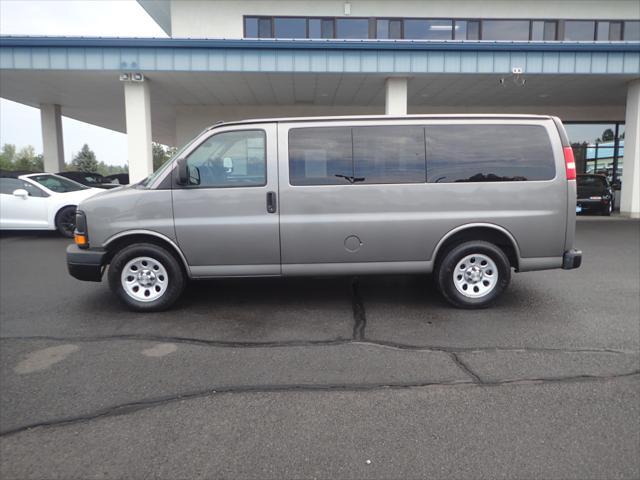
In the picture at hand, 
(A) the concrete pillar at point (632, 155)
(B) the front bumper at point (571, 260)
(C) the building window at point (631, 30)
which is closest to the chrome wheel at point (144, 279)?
(B) the front bumper at point (571, 260)

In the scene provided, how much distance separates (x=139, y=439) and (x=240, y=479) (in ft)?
2.52

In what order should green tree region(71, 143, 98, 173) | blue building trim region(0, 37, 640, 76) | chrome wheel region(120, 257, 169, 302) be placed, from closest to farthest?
chrome wheel region(120, 257, 169, 302)
blue building trim region(0, 37, 640, 76)
green tree region(71, 143, 98, 173)

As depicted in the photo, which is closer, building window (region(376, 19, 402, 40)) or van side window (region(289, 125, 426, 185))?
van side window (region(289, 125, 426, 185))

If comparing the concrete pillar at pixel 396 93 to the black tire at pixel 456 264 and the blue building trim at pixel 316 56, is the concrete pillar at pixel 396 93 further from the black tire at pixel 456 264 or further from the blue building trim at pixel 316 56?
the black tire at pixel 456 264

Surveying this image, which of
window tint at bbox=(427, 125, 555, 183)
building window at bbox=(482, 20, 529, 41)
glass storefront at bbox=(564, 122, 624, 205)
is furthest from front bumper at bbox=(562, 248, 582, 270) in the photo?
glass storefront at bbox=(564, 122, 624, 205)

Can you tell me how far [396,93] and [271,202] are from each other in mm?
9352

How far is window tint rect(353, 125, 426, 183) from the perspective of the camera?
17.7 ft

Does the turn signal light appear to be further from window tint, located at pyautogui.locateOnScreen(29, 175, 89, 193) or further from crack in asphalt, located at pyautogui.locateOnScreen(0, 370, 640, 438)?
window tint, located at pyautogui.locateOnScreen(29, 175, 89, 193)

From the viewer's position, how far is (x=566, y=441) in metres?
2.83

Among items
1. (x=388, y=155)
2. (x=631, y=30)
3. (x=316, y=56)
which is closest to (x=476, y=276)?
(x=388, y=155)

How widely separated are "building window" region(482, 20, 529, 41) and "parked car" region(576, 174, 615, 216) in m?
5.70

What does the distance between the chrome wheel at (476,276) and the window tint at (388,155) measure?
44.9 inches

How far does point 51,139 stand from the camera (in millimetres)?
18359

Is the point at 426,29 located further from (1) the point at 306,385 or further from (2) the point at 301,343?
(1) the point at 306,385
